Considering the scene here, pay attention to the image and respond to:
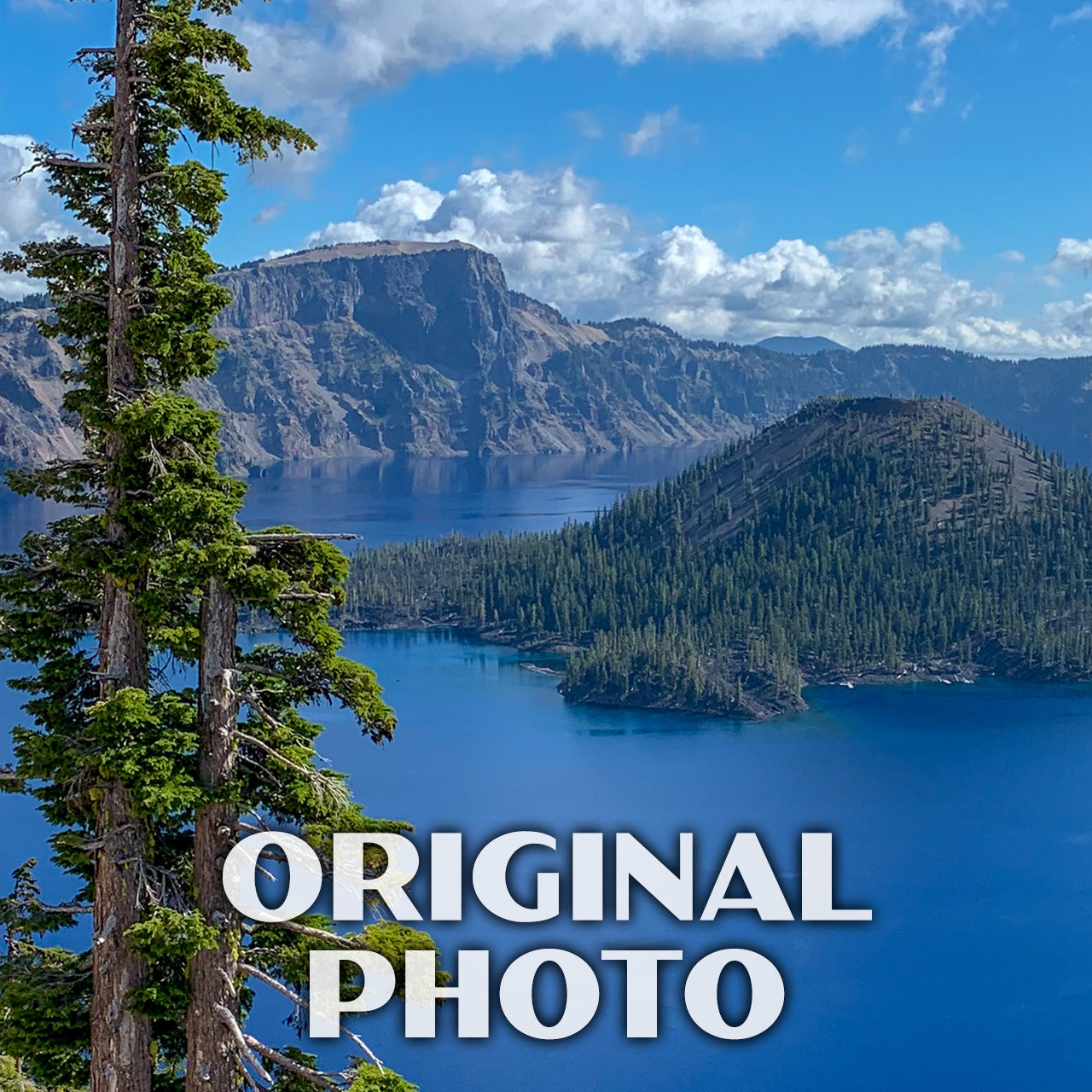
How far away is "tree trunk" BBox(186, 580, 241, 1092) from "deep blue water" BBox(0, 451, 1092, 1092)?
40.7 feet

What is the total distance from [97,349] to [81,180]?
202cm

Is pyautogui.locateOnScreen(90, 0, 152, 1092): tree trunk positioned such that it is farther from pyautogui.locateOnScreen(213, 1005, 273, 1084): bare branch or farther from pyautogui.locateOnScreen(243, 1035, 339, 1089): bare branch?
pyautogui.locateOnScreen(243, 1035, 339, 1089): bare branch

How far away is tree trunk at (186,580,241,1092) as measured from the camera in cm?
1420

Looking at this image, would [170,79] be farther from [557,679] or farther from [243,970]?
[557,679]

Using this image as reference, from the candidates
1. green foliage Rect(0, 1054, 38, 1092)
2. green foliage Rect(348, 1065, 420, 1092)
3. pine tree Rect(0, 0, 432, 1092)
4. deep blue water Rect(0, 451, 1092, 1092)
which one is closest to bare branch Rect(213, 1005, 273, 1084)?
pine tree Rect(0, 0, 432, 1092)

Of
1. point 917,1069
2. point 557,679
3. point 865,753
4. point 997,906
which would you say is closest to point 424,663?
point 557,679

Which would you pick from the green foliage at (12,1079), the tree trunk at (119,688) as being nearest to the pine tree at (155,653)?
the tree trunk at (119,688)

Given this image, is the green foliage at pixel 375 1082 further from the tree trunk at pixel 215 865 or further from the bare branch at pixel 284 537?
the bare branch at pixel 284 537

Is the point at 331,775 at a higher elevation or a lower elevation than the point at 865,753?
higher

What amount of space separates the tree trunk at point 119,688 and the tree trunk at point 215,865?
66cm

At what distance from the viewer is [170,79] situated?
1488 centimetres

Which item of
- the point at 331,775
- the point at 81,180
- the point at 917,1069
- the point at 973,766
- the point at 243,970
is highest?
the point at 81,180

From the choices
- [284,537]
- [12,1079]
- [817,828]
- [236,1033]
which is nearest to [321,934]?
[236,1033]

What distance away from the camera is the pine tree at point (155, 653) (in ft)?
46.5
